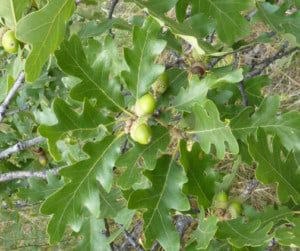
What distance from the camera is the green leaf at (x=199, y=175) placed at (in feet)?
4.29

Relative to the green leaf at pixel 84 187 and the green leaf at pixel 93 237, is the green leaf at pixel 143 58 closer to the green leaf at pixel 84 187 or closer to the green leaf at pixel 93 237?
the green leaf at pixel 84 187

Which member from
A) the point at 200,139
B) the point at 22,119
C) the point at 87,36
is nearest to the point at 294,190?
the point at 200,139

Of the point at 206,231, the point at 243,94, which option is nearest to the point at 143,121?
the point at 206,231

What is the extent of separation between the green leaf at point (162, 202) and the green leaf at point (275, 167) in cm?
20

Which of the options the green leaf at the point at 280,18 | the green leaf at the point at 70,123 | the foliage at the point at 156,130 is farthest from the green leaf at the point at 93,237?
the green leaf at the point at 280,18

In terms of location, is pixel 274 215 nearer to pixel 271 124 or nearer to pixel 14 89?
pixel 271 124

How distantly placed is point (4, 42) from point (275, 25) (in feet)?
2.61

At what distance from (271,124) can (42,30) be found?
2.11 ft

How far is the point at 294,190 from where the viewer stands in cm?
135

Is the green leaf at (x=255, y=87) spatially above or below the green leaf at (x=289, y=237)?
below

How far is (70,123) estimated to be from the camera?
49.9 inches

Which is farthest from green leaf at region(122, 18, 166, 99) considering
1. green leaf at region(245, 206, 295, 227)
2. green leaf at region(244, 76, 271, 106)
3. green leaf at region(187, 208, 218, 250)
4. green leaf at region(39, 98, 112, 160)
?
green leaf at region(244, 76, 271, 106)

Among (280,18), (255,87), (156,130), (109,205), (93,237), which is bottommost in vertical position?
(93,237)

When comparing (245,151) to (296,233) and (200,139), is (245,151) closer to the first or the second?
(200,139)
